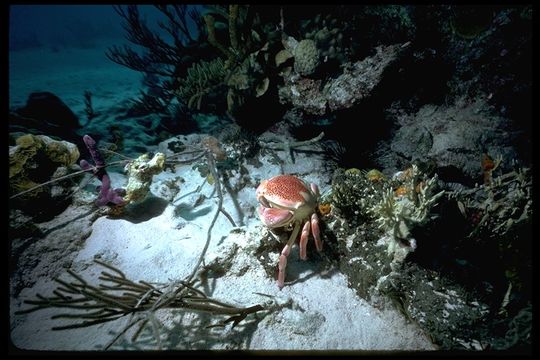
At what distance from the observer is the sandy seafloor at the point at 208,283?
2.47 metres

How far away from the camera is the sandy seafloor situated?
2469 millimetres

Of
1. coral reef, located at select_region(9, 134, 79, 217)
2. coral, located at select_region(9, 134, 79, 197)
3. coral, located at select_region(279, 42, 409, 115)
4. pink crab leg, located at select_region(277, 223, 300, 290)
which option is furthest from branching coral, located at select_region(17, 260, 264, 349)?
coral, located at select_region(279, 42, 409, 115)

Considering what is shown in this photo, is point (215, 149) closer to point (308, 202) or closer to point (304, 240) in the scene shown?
point (308, 202)

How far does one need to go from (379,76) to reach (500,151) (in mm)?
2011

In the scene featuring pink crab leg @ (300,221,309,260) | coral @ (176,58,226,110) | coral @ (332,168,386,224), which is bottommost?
pink crab leg @ (300,221,309,260)

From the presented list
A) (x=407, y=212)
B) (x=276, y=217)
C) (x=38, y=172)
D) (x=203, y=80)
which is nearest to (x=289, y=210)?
(x=276, y=217)

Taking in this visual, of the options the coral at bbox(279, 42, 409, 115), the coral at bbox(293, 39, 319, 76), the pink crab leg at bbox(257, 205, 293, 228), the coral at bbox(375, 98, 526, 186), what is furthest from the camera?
the coral at bbox(293, 39, 319, 76)

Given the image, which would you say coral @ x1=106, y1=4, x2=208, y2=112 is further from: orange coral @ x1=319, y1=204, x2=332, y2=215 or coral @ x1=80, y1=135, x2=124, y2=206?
orange coral @ x1=319, y1=204, x2=332, y2=215

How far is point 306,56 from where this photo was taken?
4645 millimetres

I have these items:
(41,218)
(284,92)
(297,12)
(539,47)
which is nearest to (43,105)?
(41,218)

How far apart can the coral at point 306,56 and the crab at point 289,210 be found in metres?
2.52

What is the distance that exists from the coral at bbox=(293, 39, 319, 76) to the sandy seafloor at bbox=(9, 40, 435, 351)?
1862 mm

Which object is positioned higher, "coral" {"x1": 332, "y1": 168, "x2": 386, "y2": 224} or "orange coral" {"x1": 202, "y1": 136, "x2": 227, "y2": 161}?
"coral" {"x1": 332, "y1": 168, "x2": 386, "y2": 224}

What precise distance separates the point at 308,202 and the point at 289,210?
9.1 inches
